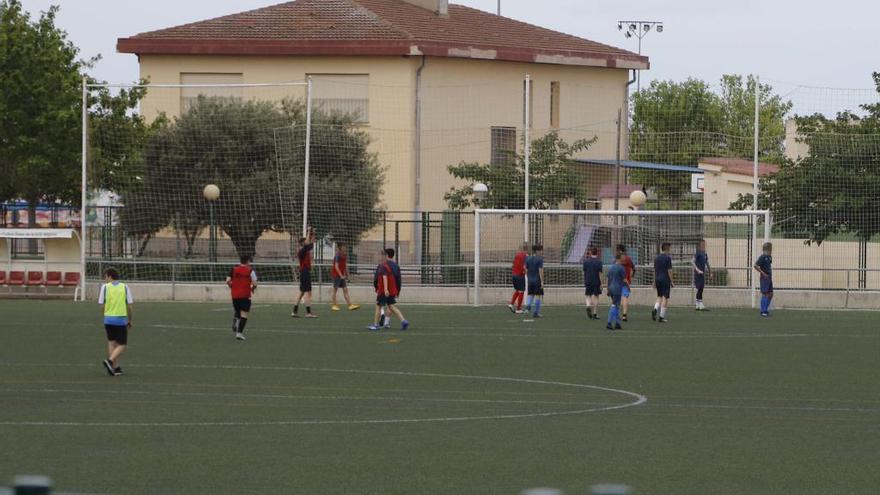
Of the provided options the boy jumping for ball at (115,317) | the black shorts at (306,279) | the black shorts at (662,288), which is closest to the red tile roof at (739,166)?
the black shorts at (662,288)

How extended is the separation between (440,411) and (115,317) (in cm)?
570

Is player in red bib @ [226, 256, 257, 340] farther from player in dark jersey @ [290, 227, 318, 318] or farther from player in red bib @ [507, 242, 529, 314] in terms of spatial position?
player in red bib @ [507, 242, 529, 314]

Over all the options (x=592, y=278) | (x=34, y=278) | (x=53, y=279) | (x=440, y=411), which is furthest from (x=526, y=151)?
(x=440, y=411)

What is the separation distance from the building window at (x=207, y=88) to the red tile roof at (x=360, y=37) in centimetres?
87

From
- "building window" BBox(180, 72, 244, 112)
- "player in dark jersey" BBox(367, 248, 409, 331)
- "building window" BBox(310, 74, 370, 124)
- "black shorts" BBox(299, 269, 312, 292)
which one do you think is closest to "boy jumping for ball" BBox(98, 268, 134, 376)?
"player in dark jersey" BBox(367, 248, 409, 331)

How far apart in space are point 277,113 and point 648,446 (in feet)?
109

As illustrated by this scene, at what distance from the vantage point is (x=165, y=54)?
184 ft

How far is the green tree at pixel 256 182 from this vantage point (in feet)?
132

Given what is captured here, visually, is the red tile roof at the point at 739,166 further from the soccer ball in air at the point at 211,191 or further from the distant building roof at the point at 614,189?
the soccer ball in air at the point at 211,191

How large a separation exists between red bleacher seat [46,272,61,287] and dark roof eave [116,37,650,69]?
15526 mm

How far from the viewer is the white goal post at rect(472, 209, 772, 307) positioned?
3953 cm

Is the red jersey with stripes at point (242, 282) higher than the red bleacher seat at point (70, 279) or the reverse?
higher

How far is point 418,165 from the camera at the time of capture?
45.8 metres

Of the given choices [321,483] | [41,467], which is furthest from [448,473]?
[41,467]
